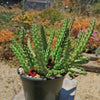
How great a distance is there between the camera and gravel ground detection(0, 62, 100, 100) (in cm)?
229

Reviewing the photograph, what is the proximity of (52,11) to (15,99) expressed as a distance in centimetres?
608

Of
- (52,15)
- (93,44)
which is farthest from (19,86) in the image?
(52,15)

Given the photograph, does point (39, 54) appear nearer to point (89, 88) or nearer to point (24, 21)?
point (89, 88)

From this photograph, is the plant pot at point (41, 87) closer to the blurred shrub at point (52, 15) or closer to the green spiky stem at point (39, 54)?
the green spiky stem at point (39, 54)

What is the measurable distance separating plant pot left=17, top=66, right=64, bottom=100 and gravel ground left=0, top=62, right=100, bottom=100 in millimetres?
1009

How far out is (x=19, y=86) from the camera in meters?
2.49

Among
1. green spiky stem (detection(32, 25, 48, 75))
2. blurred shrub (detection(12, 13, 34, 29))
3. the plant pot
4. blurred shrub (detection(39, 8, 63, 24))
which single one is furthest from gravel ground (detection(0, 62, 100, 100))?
blurred shrub (detection(39, 8, 63, 24))

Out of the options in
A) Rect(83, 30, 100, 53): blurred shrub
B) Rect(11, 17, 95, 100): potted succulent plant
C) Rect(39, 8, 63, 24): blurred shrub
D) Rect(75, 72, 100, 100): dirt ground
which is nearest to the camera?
Rect(11, 17, 95, 100): potted succulent plant

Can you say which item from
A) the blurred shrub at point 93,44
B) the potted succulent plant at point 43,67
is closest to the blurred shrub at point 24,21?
the blurred shrub at point 93,44

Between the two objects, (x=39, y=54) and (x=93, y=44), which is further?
(x=93, y=44)

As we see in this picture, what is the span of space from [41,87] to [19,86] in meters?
1.34

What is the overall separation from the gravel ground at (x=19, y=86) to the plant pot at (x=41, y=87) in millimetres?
1009

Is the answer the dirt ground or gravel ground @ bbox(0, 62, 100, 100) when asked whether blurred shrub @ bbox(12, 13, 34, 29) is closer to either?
gravel ground @ bbox(0, 62, 100, 100)

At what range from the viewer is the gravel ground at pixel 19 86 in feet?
7.52
